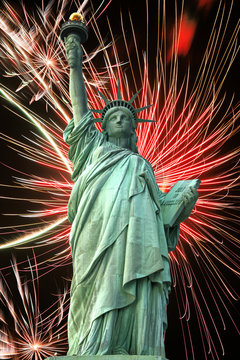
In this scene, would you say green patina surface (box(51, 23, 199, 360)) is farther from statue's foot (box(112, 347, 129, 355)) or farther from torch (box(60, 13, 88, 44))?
torch (box(60, 13, 88, 44))

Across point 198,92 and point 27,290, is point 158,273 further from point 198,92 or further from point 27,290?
point 27,290

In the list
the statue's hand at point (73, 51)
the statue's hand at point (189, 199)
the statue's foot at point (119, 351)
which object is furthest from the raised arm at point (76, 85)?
the statue's foot at point (119, 351)

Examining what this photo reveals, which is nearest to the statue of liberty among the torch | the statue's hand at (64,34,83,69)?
the statue's hand at (64,34,83,69)

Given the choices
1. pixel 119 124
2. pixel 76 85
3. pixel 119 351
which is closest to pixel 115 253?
pixel 119 351

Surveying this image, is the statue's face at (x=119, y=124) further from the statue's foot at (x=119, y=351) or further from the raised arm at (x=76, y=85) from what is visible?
the statue's foot at (x=119, y=351)

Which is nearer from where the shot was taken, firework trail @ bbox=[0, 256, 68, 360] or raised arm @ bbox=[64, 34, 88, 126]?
raised arm @ bbox=[64, 34, 88, 126]

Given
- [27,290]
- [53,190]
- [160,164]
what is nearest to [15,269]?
[27,290]
